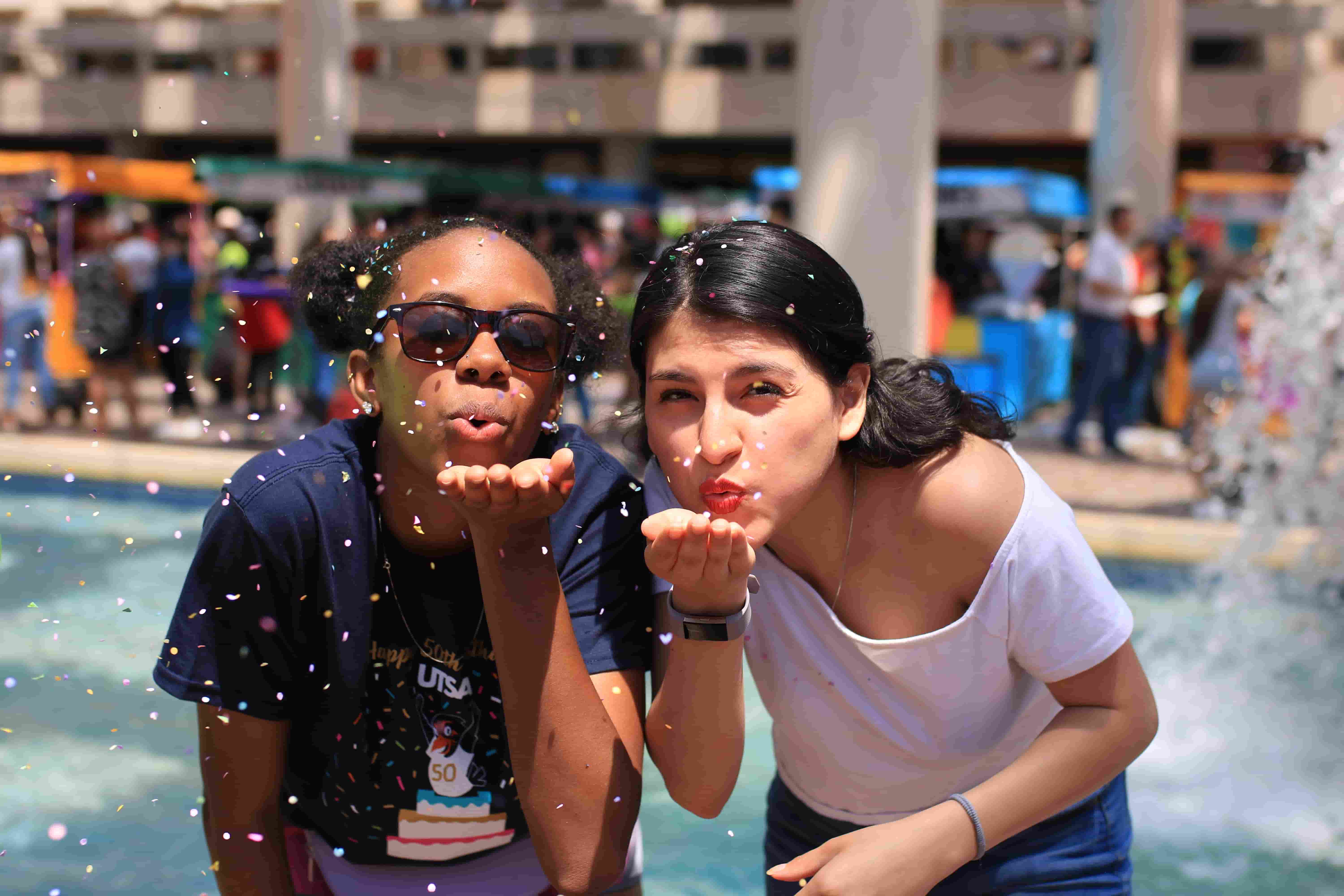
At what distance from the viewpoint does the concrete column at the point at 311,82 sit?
15.4 m

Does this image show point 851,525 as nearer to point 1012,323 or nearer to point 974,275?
point 1012,323

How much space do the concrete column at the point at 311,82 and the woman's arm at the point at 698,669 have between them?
1316cm

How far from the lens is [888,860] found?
1.80 metres

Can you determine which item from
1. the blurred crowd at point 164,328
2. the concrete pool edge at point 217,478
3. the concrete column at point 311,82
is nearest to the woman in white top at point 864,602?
the concrete pool edge at point 217,478

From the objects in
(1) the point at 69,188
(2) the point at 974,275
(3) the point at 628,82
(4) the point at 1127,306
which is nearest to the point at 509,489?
(4) the point at 1127,306

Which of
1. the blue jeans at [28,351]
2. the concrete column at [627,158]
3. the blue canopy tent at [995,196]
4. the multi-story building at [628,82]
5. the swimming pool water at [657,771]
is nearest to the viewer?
the swimming pool water at [657,771]

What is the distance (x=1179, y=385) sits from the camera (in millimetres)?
11633

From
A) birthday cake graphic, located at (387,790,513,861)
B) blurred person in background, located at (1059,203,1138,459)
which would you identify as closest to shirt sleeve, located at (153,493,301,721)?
birthday cake graphic, located at (387,790,513,861)

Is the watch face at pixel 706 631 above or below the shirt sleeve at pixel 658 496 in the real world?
below

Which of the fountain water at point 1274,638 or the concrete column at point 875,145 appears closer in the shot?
the fountain water at point 1274,638

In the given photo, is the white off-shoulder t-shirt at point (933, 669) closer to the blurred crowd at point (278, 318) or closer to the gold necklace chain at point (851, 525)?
the gold necklace chain at point (851, 525)

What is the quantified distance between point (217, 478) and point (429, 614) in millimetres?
6078

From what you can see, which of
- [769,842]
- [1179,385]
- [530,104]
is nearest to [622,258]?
[1179,385]

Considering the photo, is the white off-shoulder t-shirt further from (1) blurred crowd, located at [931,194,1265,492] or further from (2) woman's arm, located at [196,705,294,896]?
(1) blurred crowd, located at [931,194,1265,492]
